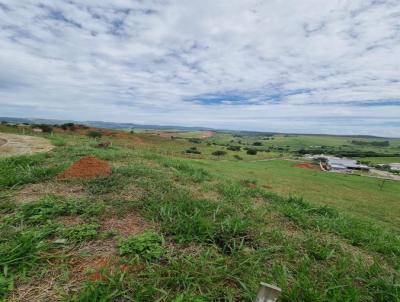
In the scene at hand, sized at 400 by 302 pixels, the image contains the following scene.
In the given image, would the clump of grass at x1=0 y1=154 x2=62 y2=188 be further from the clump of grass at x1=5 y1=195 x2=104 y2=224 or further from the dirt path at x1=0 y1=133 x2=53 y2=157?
the dirt path at x1=0 y1=133 x2=53 y2=157

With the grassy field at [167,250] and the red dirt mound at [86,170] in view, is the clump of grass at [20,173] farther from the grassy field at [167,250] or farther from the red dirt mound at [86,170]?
the red dirt mound at [86,170]

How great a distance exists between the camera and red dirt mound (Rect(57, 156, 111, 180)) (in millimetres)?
5402

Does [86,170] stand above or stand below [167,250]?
above

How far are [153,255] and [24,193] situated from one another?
317 centimetres

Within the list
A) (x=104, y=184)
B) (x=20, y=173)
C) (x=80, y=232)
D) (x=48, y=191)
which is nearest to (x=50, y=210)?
(x=80, y=232)

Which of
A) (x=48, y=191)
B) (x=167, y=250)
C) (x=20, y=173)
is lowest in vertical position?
(x=167, y=250)

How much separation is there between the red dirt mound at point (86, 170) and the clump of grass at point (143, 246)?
10.2 feet

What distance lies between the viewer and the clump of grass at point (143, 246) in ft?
8.69

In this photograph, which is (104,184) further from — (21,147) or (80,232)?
(21,147)

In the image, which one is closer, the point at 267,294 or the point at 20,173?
the point at 267,294

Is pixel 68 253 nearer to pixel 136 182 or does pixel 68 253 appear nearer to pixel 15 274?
pixel 15 274

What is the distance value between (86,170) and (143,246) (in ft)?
12.0

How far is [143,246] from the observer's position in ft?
9.09

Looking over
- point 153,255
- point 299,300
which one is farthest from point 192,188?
point 299,300
